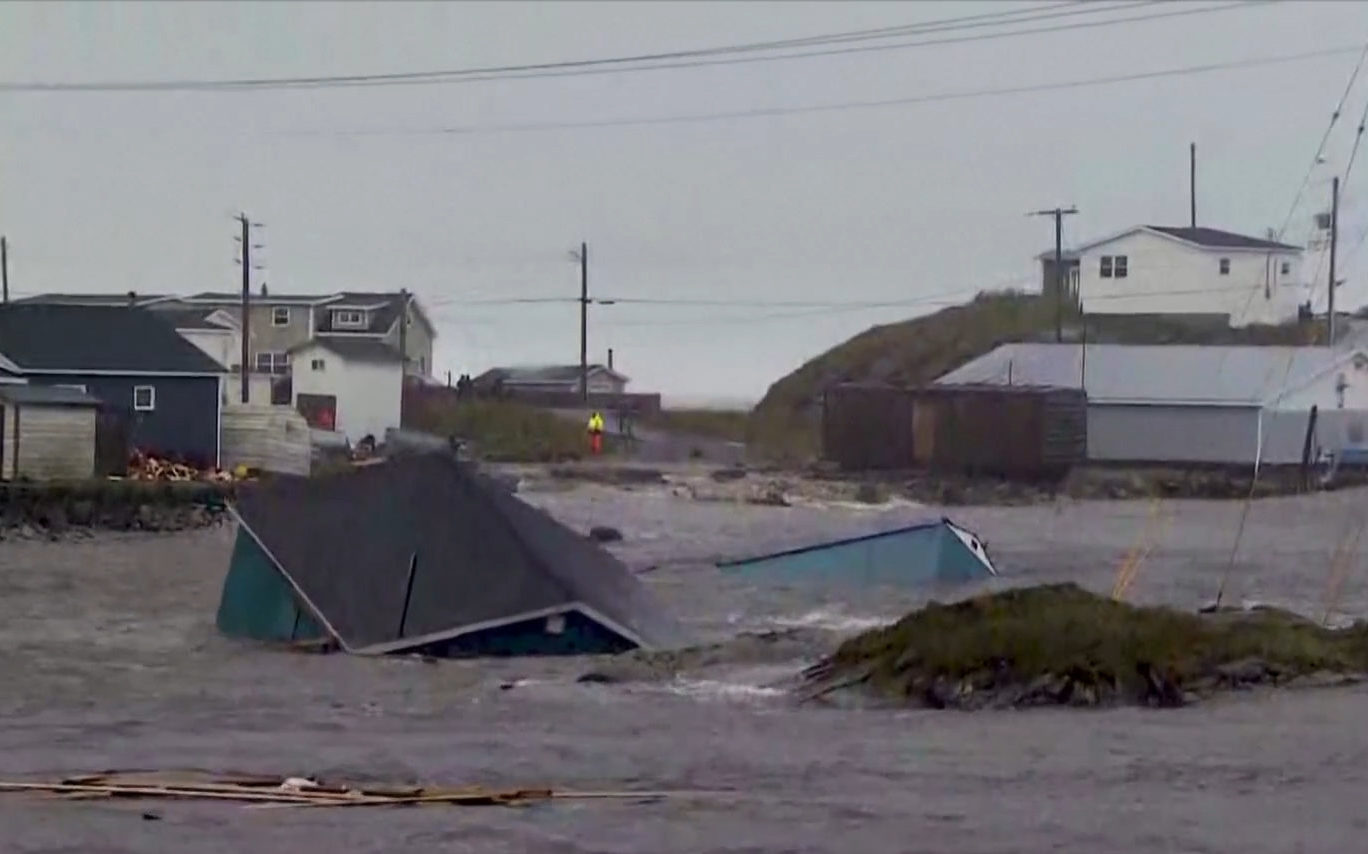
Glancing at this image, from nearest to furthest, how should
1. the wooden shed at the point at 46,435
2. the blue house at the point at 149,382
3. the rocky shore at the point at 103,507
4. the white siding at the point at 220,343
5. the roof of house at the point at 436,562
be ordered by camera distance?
the roof of house at the point at 436,562 < the rocky shore at the point at 103,507 < the wooden shed at the point at 46,435 < the blue house at the point at 149,382 < the white siding at the point at 220,343

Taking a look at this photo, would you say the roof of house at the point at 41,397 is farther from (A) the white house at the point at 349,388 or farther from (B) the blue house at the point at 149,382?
(A) the white house at the point at 349,388

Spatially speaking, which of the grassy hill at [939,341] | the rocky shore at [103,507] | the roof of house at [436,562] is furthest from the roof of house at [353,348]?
the roof of house at [436,562]

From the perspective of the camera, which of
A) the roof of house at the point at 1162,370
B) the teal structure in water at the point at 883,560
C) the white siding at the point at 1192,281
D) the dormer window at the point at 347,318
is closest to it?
the teal structure in water at the point at 883,560

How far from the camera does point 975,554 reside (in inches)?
1548

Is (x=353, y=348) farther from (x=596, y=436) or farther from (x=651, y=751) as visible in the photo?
(x=651, y=751)

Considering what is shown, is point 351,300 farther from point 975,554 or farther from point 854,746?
point 854,746

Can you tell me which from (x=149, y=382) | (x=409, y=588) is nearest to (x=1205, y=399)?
(x=149, y=382)

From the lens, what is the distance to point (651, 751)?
63.6 feet

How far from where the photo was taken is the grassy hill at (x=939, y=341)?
3526 inches

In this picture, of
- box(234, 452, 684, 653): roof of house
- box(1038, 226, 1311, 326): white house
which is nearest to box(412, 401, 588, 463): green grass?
box(1038, 226, 1311, 326): white house

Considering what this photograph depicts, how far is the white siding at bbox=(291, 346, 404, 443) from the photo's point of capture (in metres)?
84.2

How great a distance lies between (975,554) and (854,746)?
20054 millimetres

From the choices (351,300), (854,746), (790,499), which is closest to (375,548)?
(854,746)

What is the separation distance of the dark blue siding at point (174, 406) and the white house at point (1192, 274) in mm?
44115
